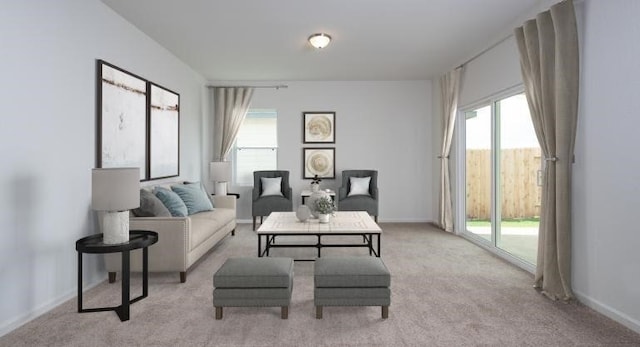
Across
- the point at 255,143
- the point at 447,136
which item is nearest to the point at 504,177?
the point at 447,136

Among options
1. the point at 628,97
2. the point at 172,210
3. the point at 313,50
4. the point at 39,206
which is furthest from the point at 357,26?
the point at 39,206

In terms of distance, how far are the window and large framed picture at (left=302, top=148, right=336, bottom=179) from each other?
61cm

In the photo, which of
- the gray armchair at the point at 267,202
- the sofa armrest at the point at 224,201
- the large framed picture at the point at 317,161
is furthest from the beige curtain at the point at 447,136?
the sofa armrest at the point at 224,201

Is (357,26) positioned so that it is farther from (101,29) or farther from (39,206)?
(39,206)

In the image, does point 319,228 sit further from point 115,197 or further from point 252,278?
point 115,197

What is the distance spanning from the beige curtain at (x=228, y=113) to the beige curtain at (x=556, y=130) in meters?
5.01

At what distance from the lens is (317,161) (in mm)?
7188

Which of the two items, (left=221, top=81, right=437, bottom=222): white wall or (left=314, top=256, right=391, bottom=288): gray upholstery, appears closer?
(left=314, top=256, right=391, bottom=288): gray upholstery

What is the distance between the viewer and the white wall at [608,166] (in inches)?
105

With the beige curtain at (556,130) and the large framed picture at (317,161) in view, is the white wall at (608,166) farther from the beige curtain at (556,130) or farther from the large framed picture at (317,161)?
Result: the large framed picture at (317,161)

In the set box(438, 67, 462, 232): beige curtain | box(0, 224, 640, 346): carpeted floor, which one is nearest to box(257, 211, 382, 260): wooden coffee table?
box(0, 224, 640, 346): carpeted floor

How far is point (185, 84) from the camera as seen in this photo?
19.5 ft

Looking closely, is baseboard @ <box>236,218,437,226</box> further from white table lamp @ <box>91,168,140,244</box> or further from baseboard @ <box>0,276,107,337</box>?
white table lamp @ <box>91,168,140,244</box>

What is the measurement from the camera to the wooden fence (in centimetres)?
407
